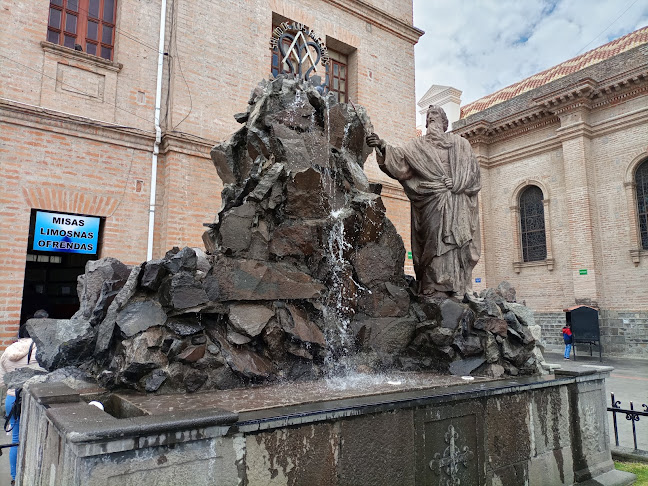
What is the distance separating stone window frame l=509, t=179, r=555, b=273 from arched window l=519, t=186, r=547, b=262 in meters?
0.16

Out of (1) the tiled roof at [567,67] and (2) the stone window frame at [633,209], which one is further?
(1) the tiled roof at [567,67]

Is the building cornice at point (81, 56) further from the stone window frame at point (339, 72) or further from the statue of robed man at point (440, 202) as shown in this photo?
the statue of robed man at point (440, 202)

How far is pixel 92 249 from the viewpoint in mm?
9227

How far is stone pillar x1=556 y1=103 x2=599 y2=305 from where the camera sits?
17203 mm

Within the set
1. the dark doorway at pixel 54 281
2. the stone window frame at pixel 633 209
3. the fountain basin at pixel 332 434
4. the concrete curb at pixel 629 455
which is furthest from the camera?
the stone window frame at pixel 633 209

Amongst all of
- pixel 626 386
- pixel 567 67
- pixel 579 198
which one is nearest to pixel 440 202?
pixel 626 386

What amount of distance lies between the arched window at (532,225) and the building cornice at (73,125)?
16.0 metres

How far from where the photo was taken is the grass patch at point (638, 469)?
4.56m

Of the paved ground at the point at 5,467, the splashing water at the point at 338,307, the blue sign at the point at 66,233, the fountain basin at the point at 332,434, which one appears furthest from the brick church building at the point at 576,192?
the paved ground at the point at 5,467

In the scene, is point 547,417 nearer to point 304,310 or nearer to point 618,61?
point 304,310

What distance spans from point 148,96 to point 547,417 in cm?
918

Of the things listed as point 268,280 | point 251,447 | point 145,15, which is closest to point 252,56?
point 145,15

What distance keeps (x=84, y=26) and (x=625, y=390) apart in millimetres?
12603

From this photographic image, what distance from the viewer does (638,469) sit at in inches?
191
